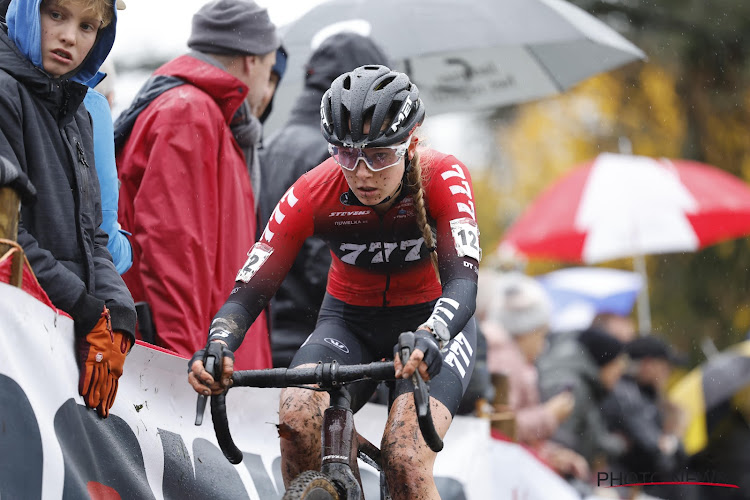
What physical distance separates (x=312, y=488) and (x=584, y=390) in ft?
21.1

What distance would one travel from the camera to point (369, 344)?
5391mm

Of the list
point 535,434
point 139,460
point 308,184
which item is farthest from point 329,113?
point 535,434

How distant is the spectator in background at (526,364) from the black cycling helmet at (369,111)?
4349mm

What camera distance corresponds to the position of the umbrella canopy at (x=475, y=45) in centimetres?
895

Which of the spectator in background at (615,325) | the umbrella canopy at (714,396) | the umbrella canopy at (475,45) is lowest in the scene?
the spectator in background at (615,325)

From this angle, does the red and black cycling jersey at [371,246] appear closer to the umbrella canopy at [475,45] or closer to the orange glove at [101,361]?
the orange glove at [101,361]

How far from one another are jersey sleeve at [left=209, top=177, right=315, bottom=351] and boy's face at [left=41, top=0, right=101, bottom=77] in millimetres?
1122

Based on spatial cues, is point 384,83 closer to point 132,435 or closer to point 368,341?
point 368,341

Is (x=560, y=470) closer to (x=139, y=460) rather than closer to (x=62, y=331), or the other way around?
(x=139, y=460)

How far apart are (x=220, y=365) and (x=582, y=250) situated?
398 inches

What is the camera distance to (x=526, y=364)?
10.4m

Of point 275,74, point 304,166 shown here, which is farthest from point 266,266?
point 275,74

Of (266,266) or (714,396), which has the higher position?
(266,266)

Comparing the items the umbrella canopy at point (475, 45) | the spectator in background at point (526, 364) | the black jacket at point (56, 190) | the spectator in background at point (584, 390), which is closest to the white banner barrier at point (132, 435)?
the black jacket at point (56, 190)
